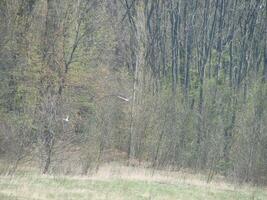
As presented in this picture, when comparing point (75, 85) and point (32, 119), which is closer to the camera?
point (32, 119)

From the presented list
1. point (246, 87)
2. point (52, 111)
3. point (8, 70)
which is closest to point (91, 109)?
point (8, 70)

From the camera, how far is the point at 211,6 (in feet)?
112

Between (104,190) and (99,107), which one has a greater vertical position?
(104,190)

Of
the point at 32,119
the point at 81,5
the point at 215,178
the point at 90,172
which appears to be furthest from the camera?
the point at 81,5

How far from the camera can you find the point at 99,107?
23.6 metres

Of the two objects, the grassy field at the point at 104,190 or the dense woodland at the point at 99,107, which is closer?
the grassy field at the point at 104,190

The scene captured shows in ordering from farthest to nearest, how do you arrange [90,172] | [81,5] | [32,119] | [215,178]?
[81,5] < [215,178] < [32,119] < [90,172]

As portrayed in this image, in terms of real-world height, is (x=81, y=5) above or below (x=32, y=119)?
above

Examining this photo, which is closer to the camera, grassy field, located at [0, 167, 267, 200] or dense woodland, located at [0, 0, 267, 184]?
grassy field, located at [0, 167, 267, 200]

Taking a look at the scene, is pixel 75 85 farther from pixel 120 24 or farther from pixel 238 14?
pixel 238 14

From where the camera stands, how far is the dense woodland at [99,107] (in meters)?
19.9

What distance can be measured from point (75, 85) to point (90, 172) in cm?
703

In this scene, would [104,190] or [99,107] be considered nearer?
[104,190]

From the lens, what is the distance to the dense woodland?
782 inches
